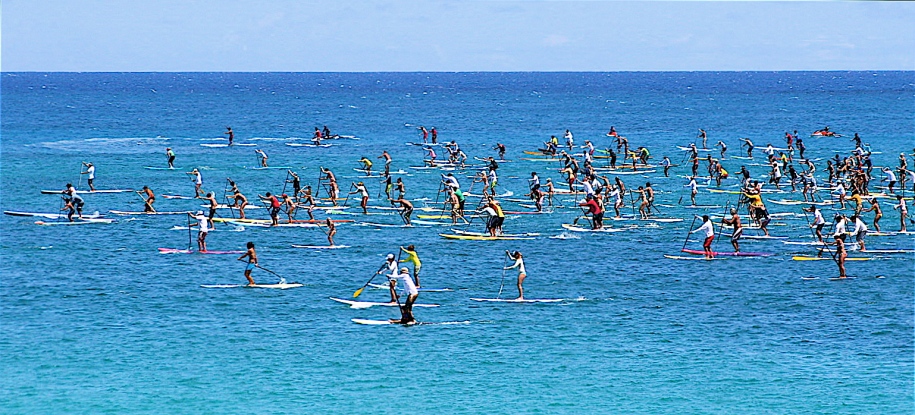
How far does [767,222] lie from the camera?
57.5m

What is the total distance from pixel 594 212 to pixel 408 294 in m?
23.3

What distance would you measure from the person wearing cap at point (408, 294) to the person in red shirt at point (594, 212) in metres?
19.7

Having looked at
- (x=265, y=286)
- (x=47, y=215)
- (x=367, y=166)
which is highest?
(x=367, y=166)

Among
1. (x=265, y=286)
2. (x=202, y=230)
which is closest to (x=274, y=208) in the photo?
(x=202, y=230)

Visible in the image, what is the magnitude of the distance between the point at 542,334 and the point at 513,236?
1972 centimetres

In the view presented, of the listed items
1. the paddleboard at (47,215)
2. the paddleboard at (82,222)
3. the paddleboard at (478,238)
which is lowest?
the paddleboard at (478,238)

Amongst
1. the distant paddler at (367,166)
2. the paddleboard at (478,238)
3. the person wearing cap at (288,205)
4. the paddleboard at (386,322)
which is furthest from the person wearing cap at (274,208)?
the distant paddler at (367,166)

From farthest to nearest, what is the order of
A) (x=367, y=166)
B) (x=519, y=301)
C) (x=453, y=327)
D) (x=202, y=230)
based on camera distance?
(x=367, y=166), (x=202, y=230), (x=519, y=301), (x=453, y=327)

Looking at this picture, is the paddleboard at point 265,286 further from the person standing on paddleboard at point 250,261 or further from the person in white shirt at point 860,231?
the person in white shirt at point 860,231

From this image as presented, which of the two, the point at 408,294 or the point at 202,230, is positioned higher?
the point at 202,230

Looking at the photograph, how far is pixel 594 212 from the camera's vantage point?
58656mm

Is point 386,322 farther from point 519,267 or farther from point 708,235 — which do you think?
point 708,235

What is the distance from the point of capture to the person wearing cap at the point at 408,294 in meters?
36.6

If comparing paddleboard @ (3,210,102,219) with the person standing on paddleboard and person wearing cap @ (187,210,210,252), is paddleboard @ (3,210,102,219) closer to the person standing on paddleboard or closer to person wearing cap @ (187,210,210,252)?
person wearing cap @ (187,210,210,252)
